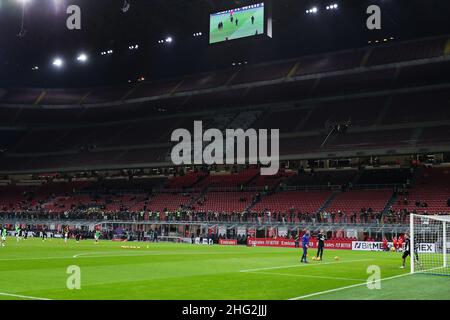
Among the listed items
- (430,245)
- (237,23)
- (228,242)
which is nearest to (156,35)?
(237,23)

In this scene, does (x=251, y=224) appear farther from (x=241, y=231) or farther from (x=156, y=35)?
(x=156, y=35)

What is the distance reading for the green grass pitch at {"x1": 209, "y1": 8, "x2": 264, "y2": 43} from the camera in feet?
154

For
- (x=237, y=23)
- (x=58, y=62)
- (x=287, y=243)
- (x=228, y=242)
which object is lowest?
(x=228, y=242)

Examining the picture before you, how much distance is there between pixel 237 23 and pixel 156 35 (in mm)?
17676

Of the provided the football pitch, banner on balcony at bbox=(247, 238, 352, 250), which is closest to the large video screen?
banner on balcony at bbox=(247, 238, 352, 250)

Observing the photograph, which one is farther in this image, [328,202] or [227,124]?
[227,124]

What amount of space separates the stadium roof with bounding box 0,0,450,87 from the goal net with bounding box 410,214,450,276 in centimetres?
2337

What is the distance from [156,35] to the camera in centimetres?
6338

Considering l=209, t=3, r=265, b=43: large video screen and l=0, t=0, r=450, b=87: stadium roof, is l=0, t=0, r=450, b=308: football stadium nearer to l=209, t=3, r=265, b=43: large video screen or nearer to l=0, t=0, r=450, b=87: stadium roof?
l=209, t=3, r=265, b=43: large video screen

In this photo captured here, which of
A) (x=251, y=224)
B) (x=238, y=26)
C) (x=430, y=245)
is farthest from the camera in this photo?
(x=251, y=224)

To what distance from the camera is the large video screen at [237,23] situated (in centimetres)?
4703

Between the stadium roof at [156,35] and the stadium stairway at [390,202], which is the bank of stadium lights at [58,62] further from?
the stadium stairway at [390,202]

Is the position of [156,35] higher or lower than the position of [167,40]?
higher
